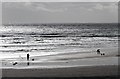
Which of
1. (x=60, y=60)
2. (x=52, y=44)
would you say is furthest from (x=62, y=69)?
(x=52, y=44)

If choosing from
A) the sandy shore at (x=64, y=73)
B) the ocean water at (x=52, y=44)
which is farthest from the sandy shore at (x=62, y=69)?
the ocean water at (x=52, y=44)

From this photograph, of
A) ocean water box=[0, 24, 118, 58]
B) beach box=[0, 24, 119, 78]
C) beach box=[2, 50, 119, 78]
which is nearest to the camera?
beach box=[2, 50, 119, 78]

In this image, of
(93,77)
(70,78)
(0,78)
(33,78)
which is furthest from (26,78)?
A: (93,77)

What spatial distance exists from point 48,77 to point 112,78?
155 inches

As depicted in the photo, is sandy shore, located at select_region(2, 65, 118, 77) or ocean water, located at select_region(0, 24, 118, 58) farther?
ocean water, located at select_region(0, 24, 118, 58)

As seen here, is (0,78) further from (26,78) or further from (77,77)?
(77,77)

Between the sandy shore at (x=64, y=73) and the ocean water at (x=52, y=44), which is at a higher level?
the ocean water at (x=52, y=44)

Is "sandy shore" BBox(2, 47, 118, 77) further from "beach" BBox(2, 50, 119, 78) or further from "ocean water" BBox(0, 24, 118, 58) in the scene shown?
"ocean water" BBox(0, 24, 118, 58)

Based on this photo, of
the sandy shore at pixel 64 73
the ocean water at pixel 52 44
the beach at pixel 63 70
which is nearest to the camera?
the sandy shore at pixel 64 73

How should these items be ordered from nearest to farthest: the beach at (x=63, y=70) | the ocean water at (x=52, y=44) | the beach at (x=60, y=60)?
1. the beach at (x=63, y=70)
2. the beach at (x=60, y=60)
3. the ocean water at (x=52, y=44)

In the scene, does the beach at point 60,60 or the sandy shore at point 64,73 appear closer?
the sandy shore at point 64,73

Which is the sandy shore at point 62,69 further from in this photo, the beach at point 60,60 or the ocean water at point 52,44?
the ocean water at point 52,44

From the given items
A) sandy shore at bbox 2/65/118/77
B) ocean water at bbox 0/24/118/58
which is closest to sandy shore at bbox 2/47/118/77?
sandy shore at bbox 2/65/118/77

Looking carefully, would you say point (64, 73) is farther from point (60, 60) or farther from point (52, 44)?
point (52, 44)
